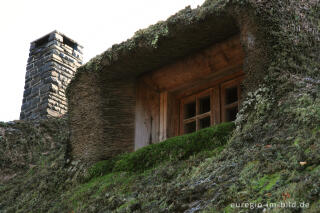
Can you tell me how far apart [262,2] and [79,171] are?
2254 mm

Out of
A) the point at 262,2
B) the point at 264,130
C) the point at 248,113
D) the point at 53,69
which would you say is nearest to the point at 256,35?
the point at 262,2

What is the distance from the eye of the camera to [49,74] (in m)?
8.01

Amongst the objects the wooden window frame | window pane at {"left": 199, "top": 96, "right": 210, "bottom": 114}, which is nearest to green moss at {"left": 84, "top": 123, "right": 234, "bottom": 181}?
the wooden window frame

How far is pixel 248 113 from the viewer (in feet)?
11.9

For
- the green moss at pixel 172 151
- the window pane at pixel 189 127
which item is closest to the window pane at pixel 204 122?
the window pane at pixel 189 127

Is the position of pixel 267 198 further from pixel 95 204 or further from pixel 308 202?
pixel 95 204

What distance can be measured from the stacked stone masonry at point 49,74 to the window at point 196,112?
3171 mm

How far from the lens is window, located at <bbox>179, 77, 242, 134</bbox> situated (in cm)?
454

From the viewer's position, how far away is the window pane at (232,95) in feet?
15.3

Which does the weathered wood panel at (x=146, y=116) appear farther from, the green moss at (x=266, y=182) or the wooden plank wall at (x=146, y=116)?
the green moss at (x=266, y=182)

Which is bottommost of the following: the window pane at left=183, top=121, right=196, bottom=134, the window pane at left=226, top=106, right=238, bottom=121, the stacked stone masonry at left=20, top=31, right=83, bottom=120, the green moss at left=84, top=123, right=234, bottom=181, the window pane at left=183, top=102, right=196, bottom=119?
the green moss at left=84, top=123, right=234, bottom=181

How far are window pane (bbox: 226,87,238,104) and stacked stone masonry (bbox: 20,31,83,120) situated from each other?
3.59m

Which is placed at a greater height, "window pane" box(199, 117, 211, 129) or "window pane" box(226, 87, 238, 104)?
"window pane" box(226, 87, 238, 104)

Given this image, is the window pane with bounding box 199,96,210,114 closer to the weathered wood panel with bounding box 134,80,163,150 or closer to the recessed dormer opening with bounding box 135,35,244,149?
the recessed dormer opening with bounding box 135,35,244,149
